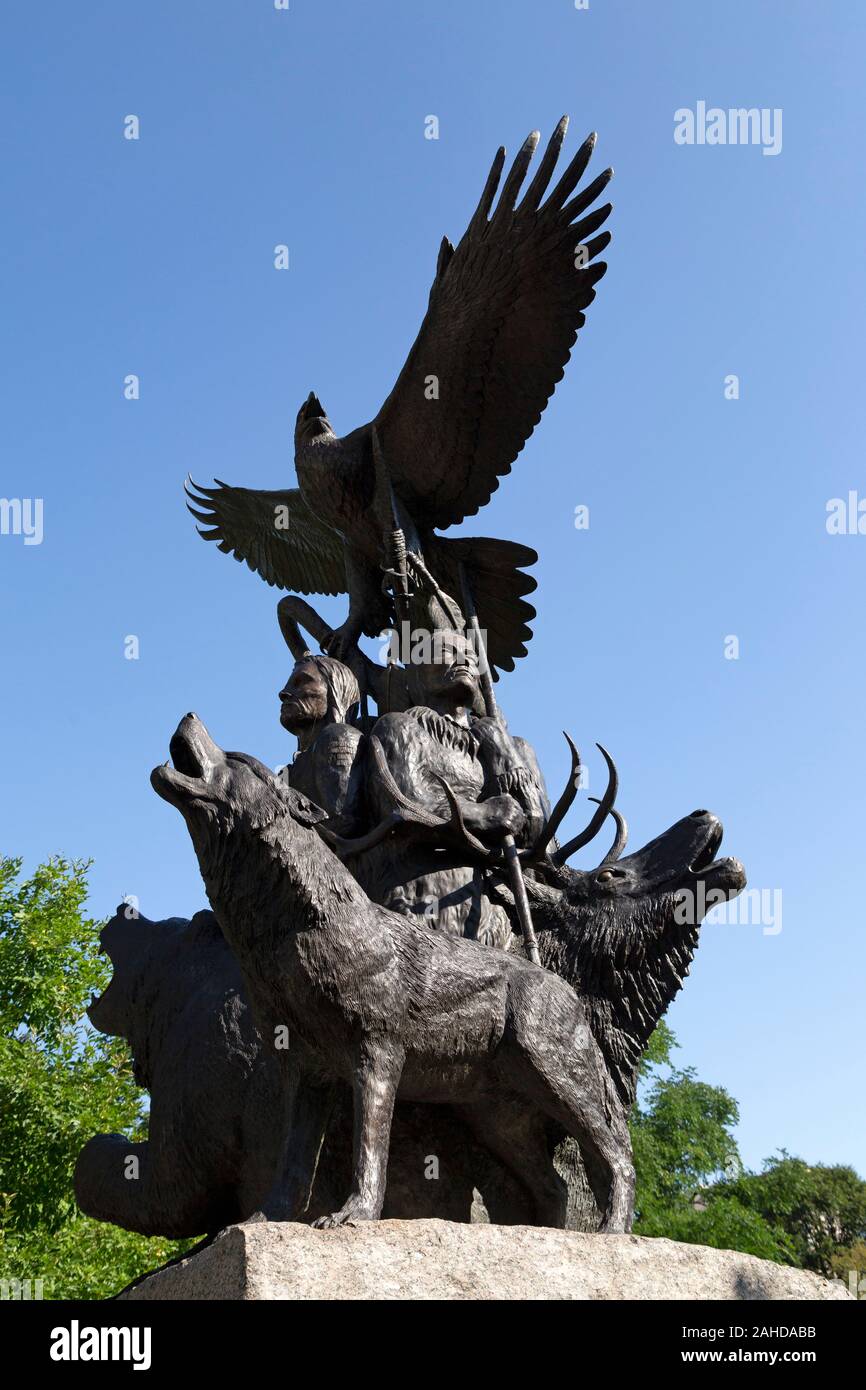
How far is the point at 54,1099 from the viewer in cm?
1591

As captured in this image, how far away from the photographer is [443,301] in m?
7.37

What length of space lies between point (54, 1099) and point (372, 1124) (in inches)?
509

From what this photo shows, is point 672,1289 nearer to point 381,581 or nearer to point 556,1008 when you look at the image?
point 556,1008

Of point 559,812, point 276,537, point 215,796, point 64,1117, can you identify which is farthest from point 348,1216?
point 64,1117

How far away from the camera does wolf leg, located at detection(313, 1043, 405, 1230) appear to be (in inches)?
159

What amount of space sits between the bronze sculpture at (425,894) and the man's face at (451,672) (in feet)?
0.04

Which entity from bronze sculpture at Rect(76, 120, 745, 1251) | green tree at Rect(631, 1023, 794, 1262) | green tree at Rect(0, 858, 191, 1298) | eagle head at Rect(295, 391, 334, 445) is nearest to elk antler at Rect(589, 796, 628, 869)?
bronze sculpture at Rect(76, 120, 745, 1251)

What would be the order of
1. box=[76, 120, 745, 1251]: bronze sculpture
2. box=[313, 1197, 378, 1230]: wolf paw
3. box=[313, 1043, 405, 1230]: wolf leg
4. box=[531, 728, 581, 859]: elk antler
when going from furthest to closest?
box=[531, 728, 581, 859]: elk antler
box=[76, 120, 745, 1251]: bronze sculpture
box=[313, 1043, 405, 1230]: wolf leg
box=[313, 1197, 378, 1230]: wolf paw

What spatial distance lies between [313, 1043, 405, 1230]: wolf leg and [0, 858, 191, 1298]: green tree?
38.0ft

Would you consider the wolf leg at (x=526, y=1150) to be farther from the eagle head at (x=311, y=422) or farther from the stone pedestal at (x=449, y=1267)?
the eagle head at (x=311, y=422)

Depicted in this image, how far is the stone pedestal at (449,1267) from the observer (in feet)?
11.4

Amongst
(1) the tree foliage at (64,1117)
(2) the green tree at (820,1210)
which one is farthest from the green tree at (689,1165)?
(2) the green tree at (820,1210)

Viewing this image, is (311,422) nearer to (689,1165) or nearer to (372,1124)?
(372,1124)

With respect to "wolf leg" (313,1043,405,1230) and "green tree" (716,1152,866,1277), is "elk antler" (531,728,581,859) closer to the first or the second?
"wolf leg" (313,1043,405,1230)
